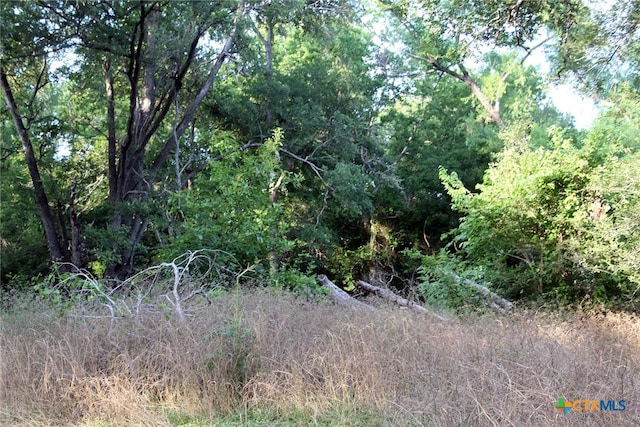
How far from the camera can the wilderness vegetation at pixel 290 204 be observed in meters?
4.53

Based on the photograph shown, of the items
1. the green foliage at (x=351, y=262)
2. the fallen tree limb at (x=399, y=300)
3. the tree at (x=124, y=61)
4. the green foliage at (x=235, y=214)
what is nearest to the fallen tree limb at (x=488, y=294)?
the fallen tree limb at (x=399, y=300)

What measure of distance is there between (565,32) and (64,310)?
24.9ft

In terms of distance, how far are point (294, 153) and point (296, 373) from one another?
14846 mm

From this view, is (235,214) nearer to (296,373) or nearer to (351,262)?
(296,373)

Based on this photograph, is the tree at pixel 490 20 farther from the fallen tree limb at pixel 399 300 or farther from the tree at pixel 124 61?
the tree at pixel 124 61

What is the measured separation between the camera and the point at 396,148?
23250 millimetres

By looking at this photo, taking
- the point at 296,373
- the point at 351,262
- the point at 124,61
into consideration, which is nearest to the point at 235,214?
the point at 124,61

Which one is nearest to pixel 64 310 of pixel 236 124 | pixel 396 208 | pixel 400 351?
pixel 400 351

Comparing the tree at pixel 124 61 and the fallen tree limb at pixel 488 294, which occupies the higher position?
the tree at pixel 124 61

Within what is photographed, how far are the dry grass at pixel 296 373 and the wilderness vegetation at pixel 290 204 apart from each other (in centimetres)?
3

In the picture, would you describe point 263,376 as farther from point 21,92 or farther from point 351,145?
point 351,145

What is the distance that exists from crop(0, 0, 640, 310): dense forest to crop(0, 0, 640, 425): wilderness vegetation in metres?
0.06

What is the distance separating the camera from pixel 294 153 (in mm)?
18922

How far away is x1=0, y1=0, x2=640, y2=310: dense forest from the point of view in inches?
330
